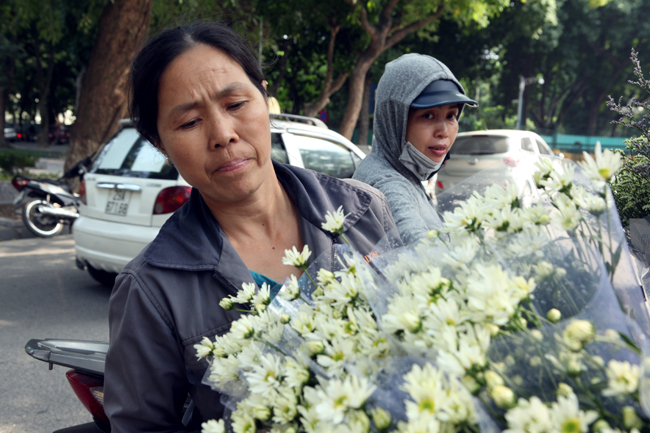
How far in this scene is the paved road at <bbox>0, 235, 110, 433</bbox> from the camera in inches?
141

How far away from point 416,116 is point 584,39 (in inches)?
1289

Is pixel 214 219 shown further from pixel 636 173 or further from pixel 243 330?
pixel 636 173

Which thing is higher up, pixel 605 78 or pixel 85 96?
pixel 605 78

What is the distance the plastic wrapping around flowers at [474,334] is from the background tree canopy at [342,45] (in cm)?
135

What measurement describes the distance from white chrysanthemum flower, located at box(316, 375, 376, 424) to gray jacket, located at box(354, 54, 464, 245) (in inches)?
60.5

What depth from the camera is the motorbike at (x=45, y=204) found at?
29.1 ft

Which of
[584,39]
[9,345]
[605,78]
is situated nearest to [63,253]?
[9,345]

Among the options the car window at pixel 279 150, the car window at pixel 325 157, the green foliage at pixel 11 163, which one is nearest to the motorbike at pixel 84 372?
the car window at pixel 279 150

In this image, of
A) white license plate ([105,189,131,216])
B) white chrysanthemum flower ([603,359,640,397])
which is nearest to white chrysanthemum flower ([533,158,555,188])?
white chrysanthemum flower ([603,359,640,397])

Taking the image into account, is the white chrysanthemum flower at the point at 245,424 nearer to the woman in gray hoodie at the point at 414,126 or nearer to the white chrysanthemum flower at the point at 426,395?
the white chrysanthemum flower at the point at 426,395

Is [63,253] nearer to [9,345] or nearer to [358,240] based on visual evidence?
[9,345]

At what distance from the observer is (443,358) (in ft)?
2.14

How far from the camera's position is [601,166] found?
784mm

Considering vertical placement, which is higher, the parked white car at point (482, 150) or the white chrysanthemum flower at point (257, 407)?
the white chrysanthemum flower at point (257, 407)
